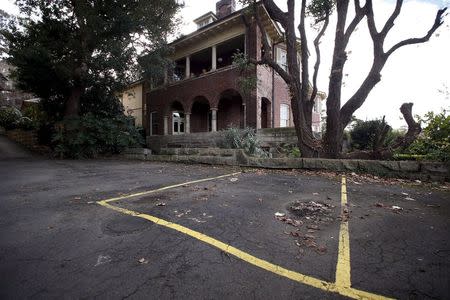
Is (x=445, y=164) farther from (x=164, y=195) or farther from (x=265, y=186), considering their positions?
(x=164, y=195)

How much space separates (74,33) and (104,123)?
15.8 ft

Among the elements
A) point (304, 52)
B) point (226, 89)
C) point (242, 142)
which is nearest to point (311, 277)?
point (242, 142)

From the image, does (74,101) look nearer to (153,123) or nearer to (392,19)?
(153,123)

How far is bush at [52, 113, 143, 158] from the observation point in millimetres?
12477

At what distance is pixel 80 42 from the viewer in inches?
468

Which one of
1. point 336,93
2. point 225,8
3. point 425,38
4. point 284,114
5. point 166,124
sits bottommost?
point 166,124

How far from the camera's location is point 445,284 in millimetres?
1862

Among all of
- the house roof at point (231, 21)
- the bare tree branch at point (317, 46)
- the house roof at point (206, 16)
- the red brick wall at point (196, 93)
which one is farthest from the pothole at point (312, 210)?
the house roof at point (206, 16)

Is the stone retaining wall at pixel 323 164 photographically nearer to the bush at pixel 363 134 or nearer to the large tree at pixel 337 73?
the large tree at pixel 337 73

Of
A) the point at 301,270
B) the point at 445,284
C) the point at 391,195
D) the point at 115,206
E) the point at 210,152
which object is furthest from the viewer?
the point at 210,152

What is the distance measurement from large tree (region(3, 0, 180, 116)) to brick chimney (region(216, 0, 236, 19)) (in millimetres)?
7997

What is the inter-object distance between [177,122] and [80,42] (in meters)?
10.6

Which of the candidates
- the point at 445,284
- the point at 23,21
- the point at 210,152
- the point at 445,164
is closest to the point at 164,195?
the point at 445,284

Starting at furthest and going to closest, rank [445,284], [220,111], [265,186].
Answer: [220,111] < [265,186] < [445,284]
